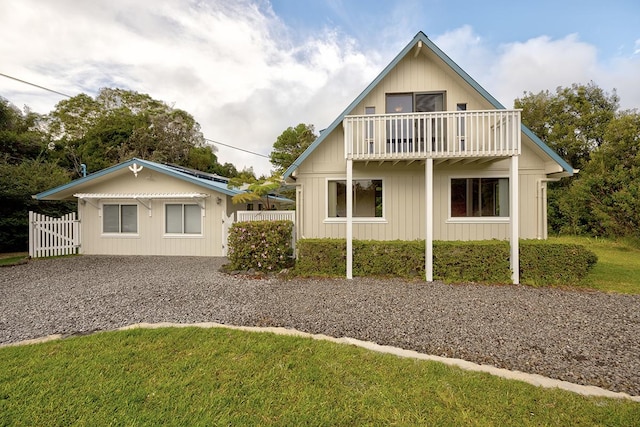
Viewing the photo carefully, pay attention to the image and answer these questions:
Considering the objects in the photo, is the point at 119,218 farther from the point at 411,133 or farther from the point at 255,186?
the point at 411,133

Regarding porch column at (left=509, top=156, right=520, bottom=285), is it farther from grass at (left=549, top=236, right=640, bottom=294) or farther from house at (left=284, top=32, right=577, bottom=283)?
grass at (left=549, top=236, right=640, bottom=294)

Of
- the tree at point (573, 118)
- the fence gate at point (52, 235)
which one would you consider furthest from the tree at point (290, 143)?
the fence gate at point (52, 235)

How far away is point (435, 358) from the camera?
3.48m

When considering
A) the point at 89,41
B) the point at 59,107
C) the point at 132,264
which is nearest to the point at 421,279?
the point at 132,264

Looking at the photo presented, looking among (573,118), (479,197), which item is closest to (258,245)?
(479,197)

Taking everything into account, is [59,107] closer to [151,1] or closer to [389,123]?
[151,1]

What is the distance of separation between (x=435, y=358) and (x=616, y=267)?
1009 cm

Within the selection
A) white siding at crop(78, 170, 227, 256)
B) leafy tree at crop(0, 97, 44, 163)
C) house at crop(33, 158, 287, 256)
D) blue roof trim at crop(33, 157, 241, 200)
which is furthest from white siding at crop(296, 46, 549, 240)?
leafy tree at crop(0, 97, 44, 163)

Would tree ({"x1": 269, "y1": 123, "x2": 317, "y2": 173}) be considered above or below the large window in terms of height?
above

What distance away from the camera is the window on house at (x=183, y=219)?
1247 centimetres

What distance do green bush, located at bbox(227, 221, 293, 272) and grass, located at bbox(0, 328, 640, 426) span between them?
4.93 meters

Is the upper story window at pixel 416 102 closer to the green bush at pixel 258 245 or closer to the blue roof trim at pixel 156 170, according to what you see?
the green bush at pixel 258 245

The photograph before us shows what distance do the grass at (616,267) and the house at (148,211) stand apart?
12.0 meters

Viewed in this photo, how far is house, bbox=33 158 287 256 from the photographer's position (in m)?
12.1
